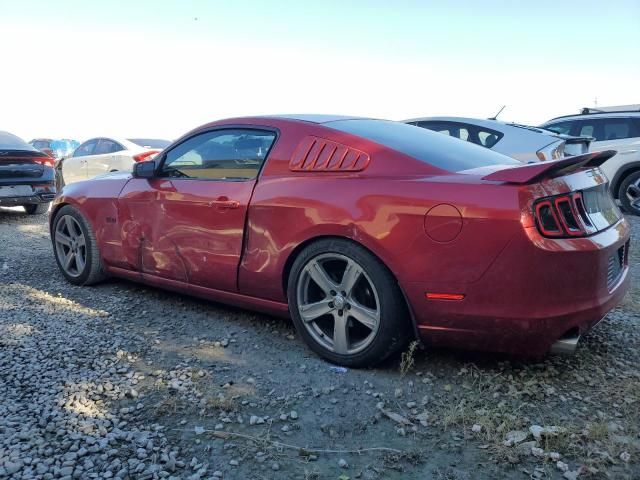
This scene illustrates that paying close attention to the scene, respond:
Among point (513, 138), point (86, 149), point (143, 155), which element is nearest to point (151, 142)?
point (86, 149)

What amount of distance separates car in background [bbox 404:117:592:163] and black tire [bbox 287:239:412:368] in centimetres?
447

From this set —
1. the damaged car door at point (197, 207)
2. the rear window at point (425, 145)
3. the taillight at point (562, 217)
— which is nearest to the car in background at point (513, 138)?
the rear window at point (425, 145)

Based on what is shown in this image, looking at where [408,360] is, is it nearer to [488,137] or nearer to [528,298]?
[528,298]

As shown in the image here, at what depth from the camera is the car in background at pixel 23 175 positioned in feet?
27.3

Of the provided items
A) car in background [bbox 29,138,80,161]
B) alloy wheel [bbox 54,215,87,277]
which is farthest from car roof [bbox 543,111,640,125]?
car in background [bbox 29,138,80,161]

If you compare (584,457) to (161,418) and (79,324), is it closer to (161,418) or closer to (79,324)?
(161,418)

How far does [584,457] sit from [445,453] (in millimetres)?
549

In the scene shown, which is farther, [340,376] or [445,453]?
[340,376]

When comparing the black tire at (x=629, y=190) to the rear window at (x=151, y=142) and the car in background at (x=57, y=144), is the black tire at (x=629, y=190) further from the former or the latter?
the car in background at (x=57, y=144)

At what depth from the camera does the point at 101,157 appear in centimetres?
1221

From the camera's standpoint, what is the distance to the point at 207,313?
13.4 ft

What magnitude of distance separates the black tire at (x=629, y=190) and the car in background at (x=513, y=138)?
1.47 meters

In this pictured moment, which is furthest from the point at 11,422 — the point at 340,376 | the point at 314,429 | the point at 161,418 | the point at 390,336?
the point at 390,336

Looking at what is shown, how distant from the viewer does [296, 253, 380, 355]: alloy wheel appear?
305 centimetres
